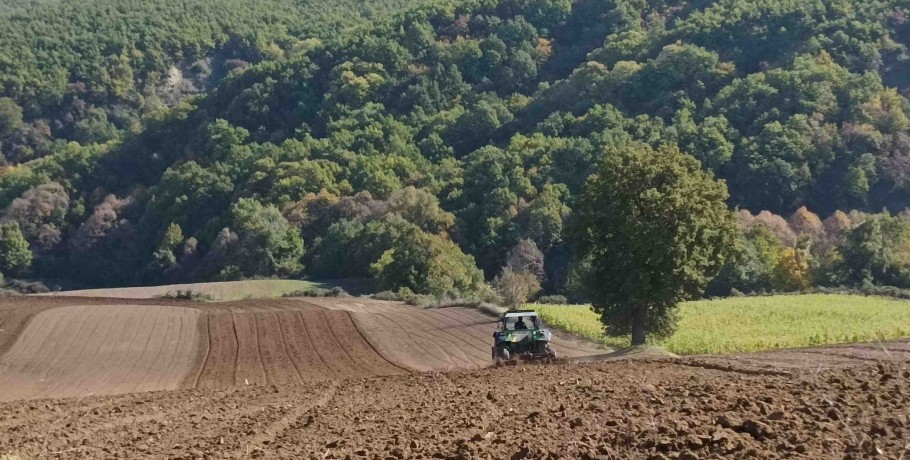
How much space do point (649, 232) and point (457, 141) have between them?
97.1 meters

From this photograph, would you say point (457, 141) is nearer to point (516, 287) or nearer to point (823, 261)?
point (516, 287)

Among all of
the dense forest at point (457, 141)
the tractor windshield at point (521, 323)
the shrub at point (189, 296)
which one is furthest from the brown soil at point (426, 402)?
the dense forest at point (457, 141)

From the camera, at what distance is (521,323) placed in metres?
28.7

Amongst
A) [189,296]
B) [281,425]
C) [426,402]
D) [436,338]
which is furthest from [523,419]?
Answer: [189,296]

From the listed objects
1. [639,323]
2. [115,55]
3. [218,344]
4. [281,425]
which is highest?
[115,55]

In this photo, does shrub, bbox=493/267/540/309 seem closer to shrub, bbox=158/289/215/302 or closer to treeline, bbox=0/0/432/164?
shrub, bbox=158/289/215/302

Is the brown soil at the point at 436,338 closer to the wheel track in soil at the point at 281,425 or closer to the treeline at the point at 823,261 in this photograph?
the wheel track in soil at the point at 281,425

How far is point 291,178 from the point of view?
4373 inches

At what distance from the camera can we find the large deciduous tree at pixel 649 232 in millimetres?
33938

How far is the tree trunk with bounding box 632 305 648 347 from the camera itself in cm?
3656

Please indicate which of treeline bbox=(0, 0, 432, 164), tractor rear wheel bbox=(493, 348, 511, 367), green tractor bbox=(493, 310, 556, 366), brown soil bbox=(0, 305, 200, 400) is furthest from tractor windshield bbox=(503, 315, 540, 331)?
treeline bbox=(0, 0, 432, 164)

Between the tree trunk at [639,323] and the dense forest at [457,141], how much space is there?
1216 inches

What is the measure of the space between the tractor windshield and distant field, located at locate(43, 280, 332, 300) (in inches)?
1488

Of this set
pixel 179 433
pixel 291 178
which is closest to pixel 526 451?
pixel 179 433
